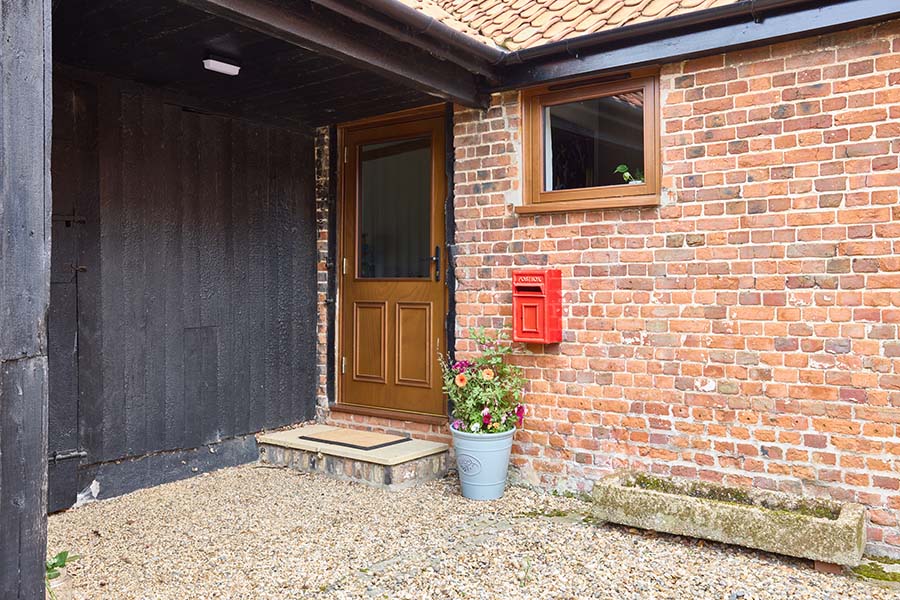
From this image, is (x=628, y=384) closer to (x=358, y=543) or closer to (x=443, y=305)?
(x=443, y=305)

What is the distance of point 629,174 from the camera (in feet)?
13.2

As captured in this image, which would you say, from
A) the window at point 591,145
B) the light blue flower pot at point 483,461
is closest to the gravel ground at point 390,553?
the light blue flower pot at point 483,461

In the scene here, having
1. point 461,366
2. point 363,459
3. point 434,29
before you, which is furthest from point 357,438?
point 434,29

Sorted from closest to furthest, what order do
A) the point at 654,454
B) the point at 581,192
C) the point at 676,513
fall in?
1. the point at 676,513
2. the point at 654,454
3. the point at 581,192

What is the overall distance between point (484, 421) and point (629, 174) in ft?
5.71

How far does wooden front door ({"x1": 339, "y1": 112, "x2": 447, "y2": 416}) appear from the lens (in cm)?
493

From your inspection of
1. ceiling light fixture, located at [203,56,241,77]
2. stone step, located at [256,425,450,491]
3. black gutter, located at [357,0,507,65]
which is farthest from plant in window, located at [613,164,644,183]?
ceiling light fixture, located at [203,56,241,77]

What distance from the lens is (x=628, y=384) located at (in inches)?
156

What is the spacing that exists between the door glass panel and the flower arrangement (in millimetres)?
916

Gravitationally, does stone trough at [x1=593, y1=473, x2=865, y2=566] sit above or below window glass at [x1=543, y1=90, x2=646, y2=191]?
below

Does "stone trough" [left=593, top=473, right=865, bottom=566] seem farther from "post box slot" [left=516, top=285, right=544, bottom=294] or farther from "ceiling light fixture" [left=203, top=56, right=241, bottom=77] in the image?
"ceiling light fixture" [left=203, top=56, right=241, bottom=77]

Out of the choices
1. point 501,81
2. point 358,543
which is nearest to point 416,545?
point 358,543

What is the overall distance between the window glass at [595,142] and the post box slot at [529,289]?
27.1 inches

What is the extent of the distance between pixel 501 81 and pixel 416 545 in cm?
288
